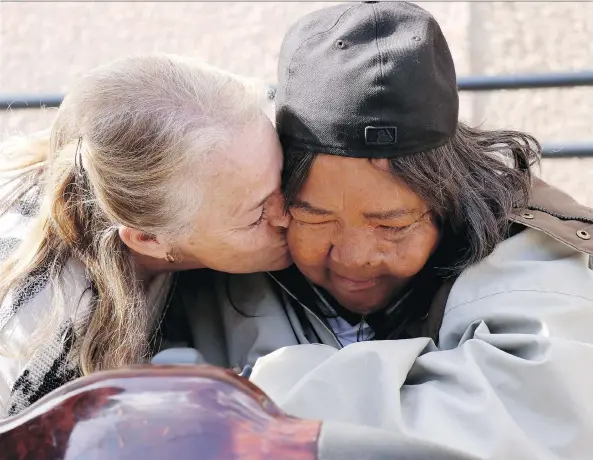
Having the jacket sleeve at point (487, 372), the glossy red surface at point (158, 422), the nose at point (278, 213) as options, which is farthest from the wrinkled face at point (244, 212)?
the glossy red surface at point (158, 422)

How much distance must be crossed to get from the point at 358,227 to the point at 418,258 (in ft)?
0.41

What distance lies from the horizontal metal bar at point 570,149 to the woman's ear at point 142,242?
115 centimetres

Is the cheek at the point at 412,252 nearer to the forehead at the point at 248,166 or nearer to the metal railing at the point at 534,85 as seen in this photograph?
the forehead at the point at 248,166

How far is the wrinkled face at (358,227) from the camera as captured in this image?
56.1 inches

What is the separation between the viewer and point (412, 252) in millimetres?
1509

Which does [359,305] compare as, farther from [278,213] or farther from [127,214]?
[127,214]

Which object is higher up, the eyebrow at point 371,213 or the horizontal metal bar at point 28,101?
the eyebrow at point 371,213

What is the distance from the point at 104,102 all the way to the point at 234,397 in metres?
0.83

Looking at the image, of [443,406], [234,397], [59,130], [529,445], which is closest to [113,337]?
[59,130]

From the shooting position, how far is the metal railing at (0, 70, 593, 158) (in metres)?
2.30

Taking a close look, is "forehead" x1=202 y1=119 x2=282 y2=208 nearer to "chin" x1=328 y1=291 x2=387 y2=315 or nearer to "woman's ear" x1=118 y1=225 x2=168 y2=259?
"woman's ear" x1=118 y1=225 x2=168 y2=259

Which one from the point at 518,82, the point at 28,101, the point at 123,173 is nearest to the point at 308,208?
the point at 123,173

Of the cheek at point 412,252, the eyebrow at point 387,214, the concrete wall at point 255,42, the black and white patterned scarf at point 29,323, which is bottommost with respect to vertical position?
the concrete wall at point 255,42

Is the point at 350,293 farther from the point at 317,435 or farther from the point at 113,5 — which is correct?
the point at 113,5
